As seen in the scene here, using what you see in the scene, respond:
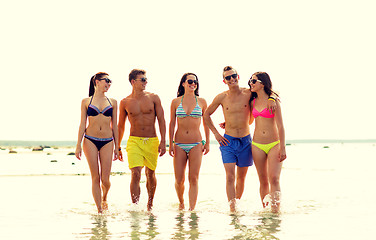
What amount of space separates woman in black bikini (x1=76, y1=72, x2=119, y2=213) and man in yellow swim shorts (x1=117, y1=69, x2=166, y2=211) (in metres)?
0.56

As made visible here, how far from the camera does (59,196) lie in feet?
47.3

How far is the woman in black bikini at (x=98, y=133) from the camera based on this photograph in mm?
10008

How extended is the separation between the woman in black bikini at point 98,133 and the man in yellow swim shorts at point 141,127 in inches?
21.9

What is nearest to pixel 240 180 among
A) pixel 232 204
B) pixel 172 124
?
pixel 232 204

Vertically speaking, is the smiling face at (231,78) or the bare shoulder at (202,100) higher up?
the smiling face at (231,78)

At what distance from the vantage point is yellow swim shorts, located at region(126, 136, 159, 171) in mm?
10633

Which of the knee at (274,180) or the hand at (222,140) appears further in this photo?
the hand at (222,140)

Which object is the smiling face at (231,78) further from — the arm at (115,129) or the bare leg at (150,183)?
the bare leg at (150,183)

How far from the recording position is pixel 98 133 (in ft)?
32.9

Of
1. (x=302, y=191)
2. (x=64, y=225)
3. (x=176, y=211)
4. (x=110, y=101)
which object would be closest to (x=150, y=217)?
(x=176, y=211)

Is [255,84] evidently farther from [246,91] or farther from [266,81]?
[246,91]

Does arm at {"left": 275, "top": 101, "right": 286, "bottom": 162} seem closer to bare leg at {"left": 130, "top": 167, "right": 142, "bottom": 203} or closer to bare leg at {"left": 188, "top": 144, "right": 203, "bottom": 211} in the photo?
bare leg at {"left": 188, "top": 144, "right": 203, "bottom": 211}

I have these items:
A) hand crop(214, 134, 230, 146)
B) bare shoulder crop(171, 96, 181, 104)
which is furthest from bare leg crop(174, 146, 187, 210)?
bare shoulder crop(171, 96, 181, 104)

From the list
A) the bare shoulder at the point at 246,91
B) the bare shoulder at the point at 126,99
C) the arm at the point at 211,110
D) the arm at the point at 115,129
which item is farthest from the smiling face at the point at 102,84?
the bare shoulder at the point at 246,91
